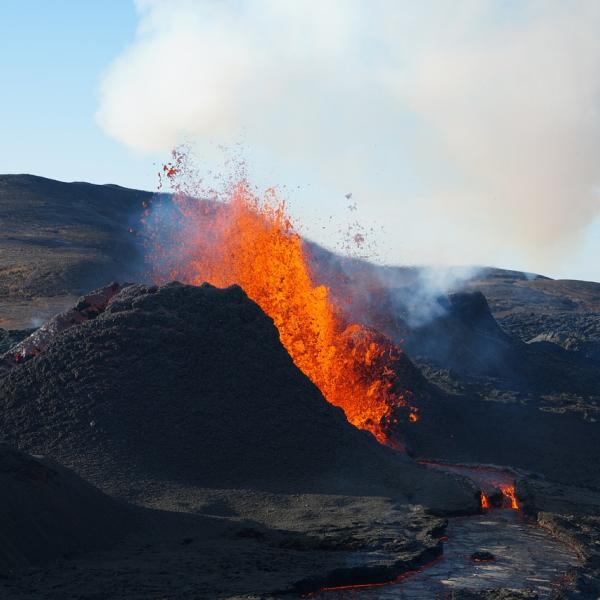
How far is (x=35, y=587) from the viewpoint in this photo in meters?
15.3

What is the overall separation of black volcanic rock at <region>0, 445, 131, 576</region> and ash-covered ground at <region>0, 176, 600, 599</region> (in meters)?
0.03

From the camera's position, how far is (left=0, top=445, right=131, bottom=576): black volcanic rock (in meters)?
16.8

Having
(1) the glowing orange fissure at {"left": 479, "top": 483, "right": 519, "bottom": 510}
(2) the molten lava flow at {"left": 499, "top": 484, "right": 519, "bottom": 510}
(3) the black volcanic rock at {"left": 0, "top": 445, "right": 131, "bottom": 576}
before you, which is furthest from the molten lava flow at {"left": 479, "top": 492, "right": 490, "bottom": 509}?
(3) the black volcanic rock at {"left": 0, "top": 445, "right": 131, "bottom": 576}

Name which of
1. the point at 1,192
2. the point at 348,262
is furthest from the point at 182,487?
the point at 1,192

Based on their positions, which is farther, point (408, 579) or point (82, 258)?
point (82, 258)

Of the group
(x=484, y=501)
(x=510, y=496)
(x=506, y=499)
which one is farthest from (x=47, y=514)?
(x=510, y=496)

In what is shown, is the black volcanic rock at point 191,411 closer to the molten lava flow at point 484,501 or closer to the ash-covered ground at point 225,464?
the ash-covered ground at point 225,464

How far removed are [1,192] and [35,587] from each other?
87.3m

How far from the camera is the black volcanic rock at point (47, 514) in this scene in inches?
661

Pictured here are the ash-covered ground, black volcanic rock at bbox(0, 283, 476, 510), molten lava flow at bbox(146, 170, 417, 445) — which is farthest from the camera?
molten lava flow at bbox(146, 170, 417, 445)

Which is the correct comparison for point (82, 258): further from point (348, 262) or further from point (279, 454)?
point (279, 454)

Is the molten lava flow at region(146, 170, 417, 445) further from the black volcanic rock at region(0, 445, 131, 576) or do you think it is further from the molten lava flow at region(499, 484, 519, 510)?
the black volcanic rock at region(0, 445, 131, 576)

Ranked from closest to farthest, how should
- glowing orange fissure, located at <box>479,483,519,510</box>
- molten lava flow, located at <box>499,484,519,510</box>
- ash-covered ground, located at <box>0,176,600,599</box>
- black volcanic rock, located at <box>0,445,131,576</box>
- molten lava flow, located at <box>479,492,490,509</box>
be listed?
black volcanic rock, located at <box>0,445,131,576</box> < ash-covered ground, located at <box>0,176,600,599</box> < molten lava flow, located at <box>479,492,490,509</box> < glowing orange fissure, located at <box>479,483,519,510</box> < molten lava flow, located at <box>499,484,519,510</box>

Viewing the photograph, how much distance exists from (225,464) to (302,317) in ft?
33.7
